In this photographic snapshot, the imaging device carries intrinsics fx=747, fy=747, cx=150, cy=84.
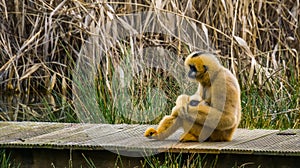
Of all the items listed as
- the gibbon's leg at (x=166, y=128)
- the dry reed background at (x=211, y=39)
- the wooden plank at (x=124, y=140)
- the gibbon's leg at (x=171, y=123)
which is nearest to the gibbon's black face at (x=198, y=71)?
the gibbon's leg at (x=171, y=123)

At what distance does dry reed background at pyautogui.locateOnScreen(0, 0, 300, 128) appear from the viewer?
6.29m

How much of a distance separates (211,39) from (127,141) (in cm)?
309

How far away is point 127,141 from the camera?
14.8 ft

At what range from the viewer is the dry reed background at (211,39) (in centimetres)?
629

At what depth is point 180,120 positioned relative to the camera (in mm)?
4219

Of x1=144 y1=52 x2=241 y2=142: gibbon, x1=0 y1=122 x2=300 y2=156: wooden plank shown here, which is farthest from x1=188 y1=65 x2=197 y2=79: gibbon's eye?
x1=0 y1=122 x2=300 y2=156: wooden plank

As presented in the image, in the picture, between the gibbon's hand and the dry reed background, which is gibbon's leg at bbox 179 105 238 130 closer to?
the gibbon's hand

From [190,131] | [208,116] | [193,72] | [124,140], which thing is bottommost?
[124,140]

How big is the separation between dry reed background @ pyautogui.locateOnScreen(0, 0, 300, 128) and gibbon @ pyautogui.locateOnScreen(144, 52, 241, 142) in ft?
5.06

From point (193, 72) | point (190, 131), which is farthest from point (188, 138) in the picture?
point (193, 72)

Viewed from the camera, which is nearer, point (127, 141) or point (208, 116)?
point (208, 116)

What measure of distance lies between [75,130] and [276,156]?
1.53 m

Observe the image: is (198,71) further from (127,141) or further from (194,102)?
(127,141)

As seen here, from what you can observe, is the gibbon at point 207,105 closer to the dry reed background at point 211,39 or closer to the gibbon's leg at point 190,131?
the gibbon's leg at point 190,131
